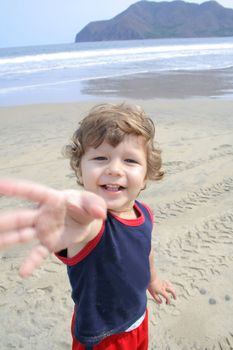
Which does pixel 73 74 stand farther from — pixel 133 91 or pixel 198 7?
pixel 198 7

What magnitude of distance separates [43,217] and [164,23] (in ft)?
439

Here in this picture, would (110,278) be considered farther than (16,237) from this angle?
Yes

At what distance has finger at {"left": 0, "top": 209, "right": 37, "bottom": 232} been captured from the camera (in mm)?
1008

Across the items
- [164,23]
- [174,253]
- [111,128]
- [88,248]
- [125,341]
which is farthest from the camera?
[164,23]

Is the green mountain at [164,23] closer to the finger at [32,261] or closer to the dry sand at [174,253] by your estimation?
the dry sand at [174,253]

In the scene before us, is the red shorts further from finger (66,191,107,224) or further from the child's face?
finger (66,191,107,224)

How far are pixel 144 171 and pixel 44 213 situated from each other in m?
0.62

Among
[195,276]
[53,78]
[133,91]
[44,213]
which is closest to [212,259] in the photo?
[195,276]

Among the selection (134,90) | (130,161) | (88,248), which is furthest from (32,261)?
(134,90)

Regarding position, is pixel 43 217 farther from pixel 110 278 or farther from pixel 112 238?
pixel 110 278

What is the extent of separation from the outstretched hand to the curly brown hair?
43cm

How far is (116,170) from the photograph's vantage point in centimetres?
142

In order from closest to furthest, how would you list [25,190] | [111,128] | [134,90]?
[25,190] → [111,128] → [134,90]

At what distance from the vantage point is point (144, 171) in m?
1.59
